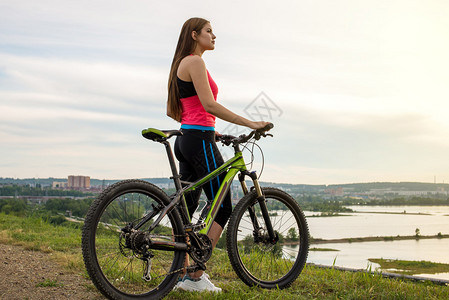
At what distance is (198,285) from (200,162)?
3.25ft

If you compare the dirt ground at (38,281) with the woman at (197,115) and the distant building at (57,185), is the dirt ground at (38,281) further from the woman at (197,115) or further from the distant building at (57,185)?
the distant building at (57,185)

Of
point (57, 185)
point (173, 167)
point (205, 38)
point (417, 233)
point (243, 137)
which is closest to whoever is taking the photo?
point (173, 167)

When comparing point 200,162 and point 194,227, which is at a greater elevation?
point 200,162

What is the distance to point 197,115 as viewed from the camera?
10.6 feet

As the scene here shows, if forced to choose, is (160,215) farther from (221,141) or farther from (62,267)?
(62,267)

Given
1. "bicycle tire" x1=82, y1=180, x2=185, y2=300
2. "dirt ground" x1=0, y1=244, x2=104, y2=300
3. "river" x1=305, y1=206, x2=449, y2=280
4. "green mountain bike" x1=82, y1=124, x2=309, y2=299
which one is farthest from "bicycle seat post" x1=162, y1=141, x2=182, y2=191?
"river" x1=305, y1=206, x2=449, y2=280

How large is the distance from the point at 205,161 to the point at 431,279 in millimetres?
2916

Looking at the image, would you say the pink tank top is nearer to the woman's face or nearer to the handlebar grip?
the woman's face

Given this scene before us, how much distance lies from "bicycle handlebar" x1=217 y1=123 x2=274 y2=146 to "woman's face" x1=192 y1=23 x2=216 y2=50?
0.76 metres

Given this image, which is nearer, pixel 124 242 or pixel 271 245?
pixel 124 242

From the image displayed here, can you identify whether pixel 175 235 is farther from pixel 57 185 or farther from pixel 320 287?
pixel 57 185

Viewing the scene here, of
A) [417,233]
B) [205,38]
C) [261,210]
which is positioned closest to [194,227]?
[261,210]

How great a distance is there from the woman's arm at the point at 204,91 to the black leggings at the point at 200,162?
9.0 inches

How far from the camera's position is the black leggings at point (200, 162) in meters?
3.25
